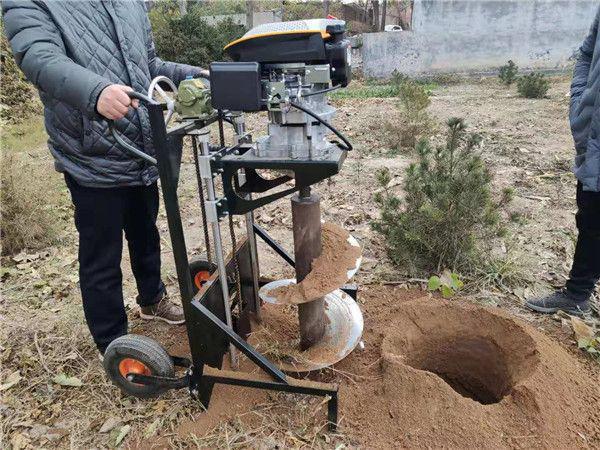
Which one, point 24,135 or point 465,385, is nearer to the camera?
point 465,385

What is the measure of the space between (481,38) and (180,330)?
549 inches

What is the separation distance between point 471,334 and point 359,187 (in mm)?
2782

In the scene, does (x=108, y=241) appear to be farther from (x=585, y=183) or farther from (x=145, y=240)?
(x=585, y=183)

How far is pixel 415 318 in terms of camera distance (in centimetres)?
255

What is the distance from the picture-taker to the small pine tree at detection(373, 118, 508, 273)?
2.92 metres

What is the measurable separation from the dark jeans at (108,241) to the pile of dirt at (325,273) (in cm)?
84

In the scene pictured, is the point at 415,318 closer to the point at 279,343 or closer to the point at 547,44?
the point at 279,343

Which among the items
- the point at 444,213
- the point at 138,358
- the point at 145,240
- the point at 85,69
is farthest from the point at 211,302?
the point at 444,213

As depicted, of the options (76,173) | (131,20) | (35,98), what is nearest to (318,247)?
(76,173)

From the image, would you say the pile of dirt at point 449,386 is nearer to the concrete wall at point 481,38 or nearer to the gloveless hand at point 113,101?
the gloveless hand at point 113,101

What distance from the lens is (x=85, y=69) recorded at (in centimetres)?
177

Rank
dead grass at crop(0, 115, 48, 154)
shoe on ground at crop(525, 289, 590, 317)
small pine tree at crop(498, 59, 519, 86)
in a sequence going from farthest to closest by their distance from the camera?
small pine tree at crop(498, 59, 519, 86) → dead grass at crop(0, 115, 48, 154) → shoe on ground at crop(525, 289, 590, 317)

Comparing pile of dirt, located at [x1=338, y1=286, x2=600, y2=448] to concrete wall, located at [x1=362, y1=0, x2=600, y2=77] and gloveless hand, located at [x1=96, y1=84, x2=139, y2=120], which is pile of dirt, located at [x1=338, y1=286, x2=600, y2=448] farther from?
concrete wall, located at [x1=362, y1=0, x2=600, y2=77]

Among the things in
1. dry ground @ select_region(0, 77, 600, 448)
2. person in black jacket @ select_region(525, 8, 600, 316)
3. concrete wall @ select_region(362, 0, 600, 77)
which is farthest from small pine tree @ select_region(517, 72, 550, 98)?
person in black jacket @ select_region(525, 8, 600, 316)
